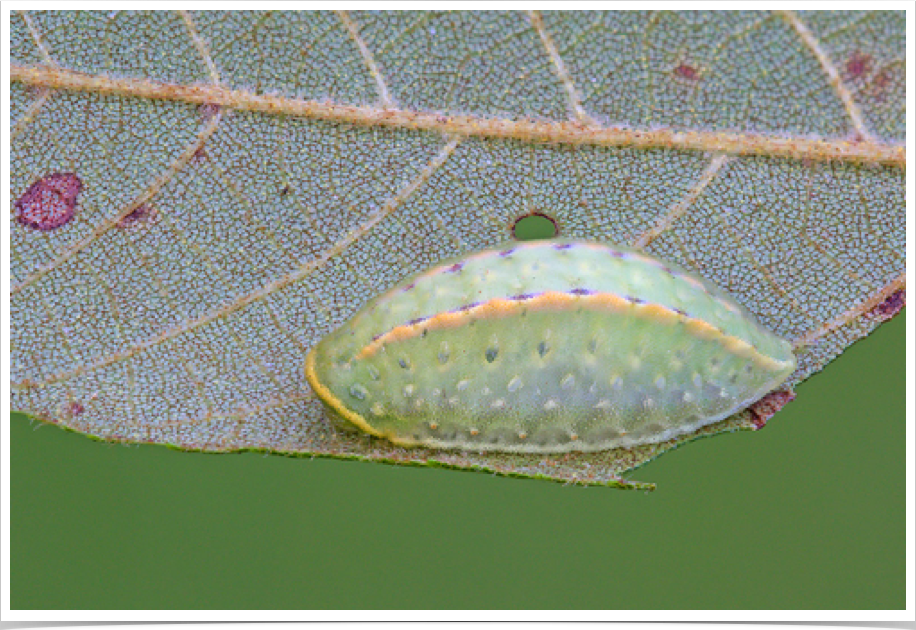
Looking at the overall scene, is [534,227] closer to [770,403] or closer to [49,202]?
[770,403]

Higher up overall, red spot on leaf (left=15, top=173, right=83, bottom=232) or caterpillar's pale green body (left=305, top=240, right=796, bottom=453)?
red spot on leaf (left=15, top=173, right=83, bottom=232)

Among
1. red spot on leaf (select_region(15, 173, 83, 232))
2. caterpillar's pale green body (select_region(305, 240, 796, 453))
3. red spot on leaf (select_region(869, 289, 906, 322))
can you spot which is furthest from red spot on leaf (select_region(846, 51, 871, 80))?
red spot on leaf (select_region(15, 173, 83, 232))

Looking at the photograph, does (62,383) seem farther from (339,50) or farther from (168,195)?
(339,50)

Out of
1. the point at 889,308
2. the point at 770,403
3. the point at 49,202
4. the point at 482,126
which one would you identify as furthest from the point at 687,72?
the point at 49,202

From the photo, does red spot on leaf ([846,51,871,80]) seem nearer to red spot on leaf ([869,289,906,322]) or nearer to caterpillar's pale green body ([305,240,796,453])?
red spot on leaf ([869,289,906,322])

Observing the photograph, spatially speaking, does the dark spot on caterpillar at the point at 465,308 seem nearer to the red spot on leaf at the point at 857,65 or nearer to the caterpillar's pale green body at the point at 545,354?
the caterpillar's pale green body at the point at 545,354

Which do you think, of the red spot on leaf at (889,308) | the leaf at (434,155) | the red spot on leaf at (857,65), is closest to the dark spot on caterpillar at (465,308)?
the leaf at (434,155)
